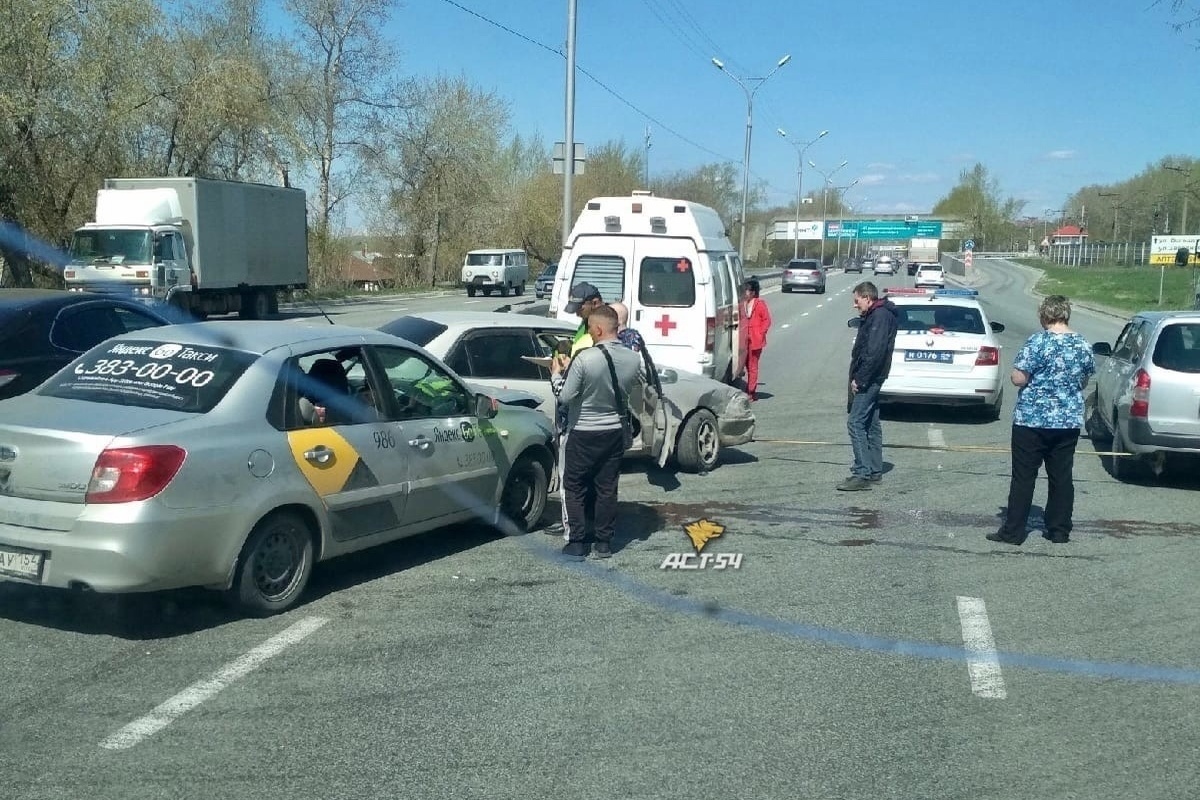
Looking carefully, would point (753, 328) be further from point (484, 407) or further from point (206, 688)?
point (206, 688)

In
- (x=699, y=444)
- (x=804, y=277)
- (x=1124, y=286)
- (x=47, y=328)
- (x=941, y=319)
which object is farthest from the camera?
(x=1124, y=286)

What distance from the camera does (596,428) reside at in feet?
24.9

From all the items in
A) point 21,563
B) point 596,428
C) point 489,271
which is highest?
point 489,271

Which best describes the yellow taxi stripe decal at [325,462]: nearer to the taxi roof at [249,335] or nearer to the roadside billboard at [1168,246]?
the taxi roof at [249,335]

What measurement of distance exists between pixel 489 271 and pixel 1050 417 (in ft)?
144

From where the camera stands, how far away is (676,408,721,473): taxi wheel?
10.8 meters

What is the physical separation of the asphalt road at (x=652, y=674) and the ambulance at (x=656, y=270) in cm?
450

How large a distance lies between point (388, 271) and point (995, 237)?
333ft

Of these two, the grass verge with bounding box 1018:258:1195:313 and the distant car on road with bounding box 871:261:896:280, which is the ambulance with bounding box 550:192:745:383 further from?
the distant car on road with bounding box 871:261:896:280

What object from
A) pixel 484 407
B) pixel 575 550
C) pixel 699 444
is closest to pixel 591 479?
pixel 575 550

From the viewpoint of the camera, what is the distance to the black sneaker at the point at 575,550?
7753 mm

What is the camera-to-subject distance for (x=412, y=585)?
7.05 meters

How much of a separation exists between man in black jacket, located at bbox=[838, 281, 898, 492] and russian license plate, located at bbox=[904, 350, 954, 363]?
4.45 m

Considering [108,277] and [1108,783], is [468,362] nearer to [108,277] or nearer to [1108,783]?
[1108,783]
